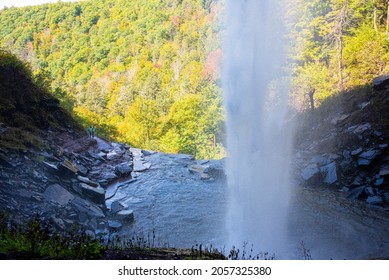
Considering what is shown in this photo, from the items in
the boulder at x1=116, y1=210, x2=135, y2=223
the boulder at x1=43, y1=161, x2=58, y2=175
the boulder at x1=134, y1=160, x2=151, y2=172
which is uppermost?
the boulder at x1=134, y1=160, x2=151, y2=172

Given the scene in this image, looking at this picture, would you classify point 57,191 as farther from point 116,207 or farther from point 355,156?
point 355,156

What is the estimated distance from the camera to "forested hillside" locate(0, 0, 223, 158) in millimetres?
34406

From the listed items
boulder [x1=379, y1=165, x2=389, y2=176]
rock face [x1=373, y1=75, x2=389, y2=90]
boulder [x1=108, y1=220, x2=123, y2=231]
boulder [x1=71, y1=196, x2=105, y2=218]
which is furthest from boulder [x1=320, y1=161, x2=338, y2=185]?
boulder [x1=71, y1=196, x2=105, y2=218]

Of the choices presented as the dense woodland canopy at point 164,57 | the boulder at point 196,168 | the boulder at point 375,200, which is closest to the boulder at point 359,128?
the boulder at point 375,200

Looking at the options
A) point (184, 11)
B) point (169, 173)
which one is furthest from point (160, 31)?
point (169, 173)

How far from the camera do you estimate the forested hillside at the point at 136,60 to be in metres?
34.4

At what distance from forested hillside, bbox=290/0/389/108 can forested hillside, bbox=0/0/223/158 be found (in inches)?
426

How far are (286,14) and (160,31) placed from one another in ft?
225

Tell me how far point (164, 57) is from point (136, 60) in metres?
9.82

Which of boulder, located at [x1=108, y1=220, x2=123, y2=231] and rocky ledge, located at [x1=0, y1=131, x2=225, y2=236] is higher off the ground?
rocky ledge, located at [x1=0, y1=131, x2=225, y2=236]

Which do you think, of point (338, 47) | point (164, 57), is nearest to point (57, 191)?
point (338, 47)

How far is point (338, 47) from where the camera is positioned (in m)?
21.2

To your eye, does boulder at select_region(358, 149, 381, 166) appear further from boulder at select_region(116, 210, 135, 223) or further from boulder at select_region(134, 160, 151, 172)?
boulder at select_region(134, 160, 151, 172)

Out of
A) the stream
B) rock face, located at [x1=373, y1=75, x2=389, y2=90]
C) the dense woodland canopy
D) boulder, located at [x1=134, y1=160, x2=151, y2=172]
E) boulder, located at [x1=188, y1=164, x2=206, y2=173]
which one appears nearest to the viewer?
the stream
